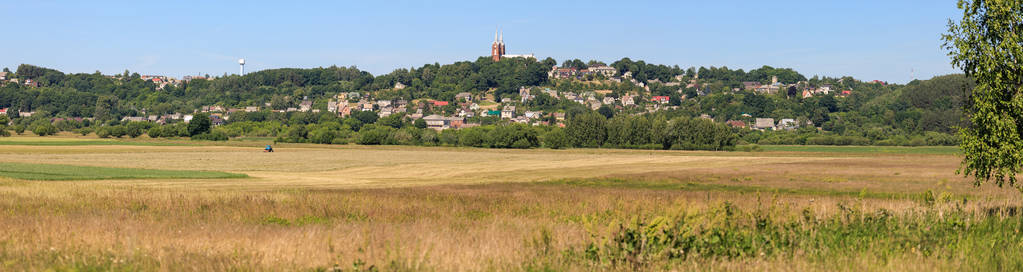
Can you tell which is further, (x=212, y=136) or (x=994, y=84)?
(x=212, y=136)

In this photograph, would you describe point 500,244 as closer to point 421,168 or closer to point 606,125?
point 421,168

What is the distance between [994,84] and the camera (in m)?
23.8

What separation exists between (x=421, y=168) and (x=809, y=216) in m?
55.2

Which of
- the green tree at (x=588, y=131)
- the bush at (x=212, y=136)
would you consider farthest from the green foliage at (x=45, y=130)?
the green tree at (x=588, y=131)

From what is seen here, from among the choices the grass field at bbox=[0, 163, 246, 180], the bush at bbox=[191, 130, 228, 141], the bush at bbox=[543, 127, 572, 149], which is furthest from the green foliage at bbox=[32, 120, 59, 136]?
the grass field at bbox=[0, 163, 246, 180]

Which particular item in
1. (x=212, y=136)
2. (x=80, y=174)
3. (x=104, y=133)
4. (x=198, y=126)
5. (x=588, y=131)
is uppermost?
(x=588, y=131)

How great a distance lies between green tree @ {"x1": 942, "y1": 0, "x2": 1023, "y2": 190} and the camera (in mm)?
22828

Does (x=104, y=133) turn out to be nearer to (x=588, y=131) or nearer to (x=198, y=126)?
(x=198, y=126)

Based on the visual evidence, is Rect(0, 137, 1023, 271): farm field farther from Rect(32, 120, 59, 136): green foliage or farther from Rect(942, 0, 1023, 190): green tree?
Rect(32, 120, 59, 136): green foliage

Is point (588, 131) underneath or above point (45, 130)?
above

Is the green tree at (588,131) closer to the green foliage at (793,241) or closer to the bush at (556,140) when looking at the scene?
the bush at (556,140)

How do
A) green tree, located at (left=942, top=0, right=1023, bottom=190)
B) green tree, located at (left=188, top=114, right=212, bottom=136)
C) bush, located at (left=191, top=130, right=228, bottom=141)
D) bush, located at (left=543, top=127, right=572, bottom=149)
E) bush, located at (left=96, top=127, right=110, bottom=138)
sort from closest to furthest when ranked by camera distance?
→ green tree, located at (left=942, top=0, right=1023, bottom=190) < bush, located at (left=543, top=127, right=572, bottom=149) < bush, located at (left=191, top=130, right=228, bottom=141) < bush, located at (left=96, top=127, right=110, bottom=138) < green tree, located at (left=188, top=114, right=212, bottom=136)

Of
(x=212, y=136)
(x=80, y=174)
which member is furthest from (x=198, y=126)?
(x=80, y=174)

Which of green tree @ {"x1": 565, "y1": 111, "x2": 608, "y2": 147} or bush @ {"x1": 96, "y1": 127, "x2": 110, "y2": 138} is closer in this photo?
green tree @ {"x1": 565, "y1": 111, "x2": 608, "y2": 147}
